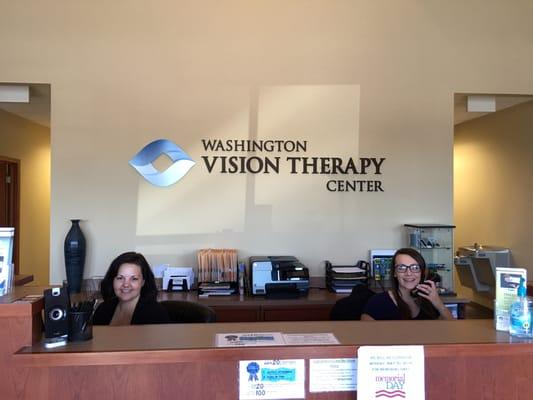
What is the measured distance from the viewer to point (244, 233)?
4.33 metres

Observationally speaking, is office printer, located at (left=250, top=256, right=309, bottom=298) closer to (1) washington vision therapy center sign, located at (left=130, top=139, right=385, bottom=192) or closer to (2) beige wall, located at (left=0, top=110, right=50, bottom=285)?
(1) washington vision therapy center sign, located at (left=130, top=139, right=385, bottom=192)

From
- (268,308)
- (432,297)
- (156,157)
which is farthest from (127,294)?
(156,157)

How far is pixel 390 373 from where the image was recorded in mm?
1404

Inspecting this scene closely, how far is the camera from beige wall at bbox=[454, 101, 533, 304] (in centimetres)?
537

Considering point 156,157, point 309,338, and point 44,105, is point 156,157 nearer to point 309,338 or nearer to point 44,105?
point 44,105

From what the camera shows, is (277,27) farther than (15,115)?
No

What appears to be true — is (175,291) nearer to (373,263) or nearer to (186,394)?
(373,263)

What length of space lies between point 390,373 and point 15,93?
4.28 meters

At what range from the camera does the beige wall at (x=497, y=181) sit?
17.6ft

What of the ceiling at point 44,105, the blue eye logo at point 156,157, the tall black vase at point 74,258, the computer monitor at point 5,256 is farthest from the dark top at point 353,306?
the ceiling at point 44,105

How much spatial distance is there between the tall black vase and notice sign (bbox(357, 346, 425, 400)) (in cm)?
320

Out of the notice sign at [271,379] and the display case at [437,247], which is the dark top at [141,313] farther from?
the display case at [437,247]

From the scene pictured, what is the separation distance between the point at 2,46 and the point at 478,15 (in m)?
4.35

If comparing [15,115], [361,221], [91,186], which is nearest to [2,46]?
[91,186]
